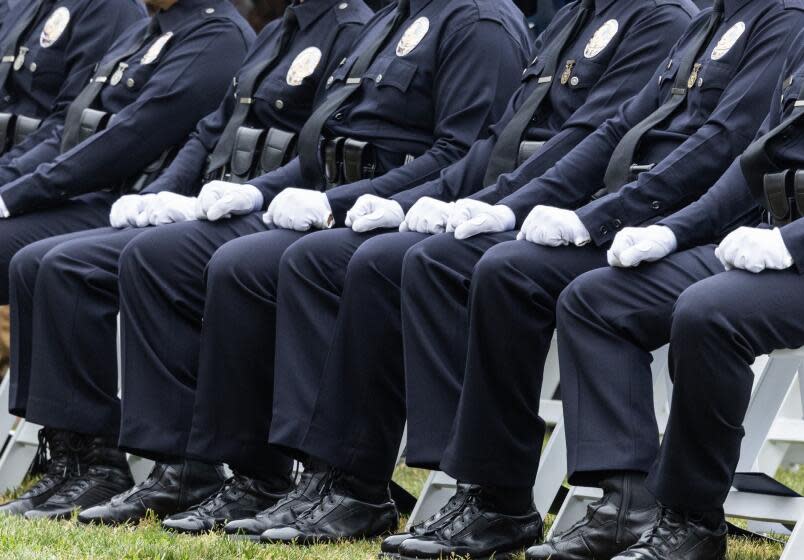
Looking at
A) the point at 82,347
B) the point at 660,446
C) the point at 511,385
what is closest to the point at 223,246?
the point at 82,347

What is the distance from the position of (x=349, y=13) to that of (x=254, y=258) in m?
1.24

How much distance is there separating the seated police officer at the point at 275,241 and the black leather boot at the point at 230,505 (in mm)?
46

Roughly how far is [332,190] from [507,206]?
70 cm

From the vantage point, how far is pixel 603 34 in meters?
4.19

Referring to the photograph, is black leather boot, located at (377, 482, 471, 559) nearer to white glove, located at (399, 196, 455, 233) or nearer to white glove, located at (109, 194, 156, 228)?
white glove, located at (399, 196, 455, 233)

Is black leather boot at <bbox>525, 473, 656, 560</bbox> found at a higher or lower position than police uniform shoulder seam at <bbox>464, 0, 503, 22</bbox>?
lower

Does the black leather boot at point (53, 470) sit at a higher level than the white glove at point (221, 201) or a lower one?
lower

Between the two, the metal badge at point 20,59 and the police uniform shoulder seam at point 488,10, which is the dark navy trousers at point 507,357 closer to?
the police uniform shoulder seam at point 488,10

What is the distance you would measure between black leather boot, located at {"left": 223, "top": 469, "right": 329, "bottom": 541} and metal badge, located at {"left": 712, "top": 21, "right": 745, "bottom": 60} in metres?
1.49

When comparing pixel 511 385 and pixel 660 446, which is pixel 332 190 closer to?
pixel 511 385

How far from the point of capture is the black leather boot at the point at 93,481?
453cm

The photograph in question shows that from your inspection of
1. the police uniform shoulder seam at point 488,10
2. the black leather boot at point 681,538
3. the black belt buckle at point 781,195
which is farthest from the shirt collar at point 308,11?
the black leather boot at point 681,538

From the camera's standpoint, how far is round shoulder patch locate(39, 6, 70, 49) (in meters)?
6.09

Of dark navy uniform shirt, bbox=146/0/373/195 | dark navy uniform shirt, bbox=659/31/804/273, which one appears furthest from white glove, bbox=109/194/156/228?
dark navy uniform shirt, bbox=659/31/804/273
